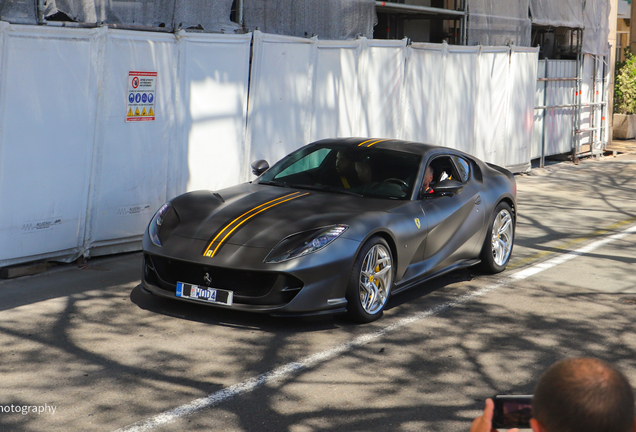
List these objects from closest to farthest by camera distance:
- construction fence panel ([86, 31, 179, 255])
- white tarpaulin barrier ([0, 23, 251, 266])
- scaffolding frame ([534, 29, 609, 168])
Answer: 1. white tarpaulin barrier ([0, 23, 251, 266])
2. construction fence panel ([86, 31, 179, 255])
3. scaffolding frame ([534, 29, 609, 168])

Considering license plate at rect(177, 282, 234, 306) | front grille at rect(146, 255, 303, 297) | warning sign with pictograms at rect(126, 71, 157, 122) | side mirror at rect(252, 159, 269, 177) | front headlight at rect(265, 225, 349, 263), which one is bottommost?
license plate at rect(177, 282, 234, 306)

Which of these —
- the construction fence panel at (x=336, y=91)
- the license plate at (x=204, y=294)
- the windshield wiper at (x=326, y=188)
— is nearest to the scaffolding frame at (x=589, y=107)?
the construction fence panel at (x=336, y=91)

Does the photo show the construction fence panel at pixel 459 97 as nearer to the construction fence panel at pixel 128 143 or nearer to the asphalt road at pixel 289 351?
the asphalt road at pixel 289 351

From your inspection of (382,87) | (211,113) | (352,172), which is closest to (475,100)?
(382,87)

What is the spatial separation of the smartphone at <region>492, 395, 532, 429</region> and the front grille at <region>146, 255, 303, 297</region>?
387cm

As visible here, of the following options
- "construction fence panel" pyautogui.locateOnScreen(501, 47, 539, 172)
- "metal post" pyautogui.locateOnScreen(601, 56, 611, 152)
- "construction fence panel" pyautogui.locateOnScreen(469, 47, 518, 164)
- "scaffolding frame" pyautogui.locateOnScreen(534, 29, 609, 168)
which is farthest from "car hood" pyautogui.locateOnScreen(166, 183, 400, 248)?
"metal post" pyautogui.locateOnScreen(601, 56, 611, 152)

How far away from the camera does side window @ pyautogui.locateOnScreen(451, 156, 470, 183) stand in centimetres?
801

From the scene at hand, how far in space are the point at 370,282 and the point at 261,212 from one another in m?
1.03

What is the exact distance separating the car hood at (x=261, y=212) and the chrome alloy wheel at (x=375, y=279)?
354mm

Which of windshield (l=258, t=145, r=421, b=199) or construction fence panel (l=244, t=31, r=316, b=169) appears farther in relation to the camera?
construction fence panel (l=244, t=31, r=316, b=169)

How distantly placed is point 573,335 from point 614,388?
186 inches

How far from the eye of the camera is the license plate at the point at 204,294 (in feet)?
19.6

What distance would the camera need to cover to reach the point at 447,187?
712 centimetres

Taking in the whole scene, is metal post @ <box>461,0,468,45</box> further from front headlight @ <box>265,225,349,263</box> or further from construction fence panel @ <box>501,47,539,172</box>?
front headlight @ <box>265,225,349,263</box>
